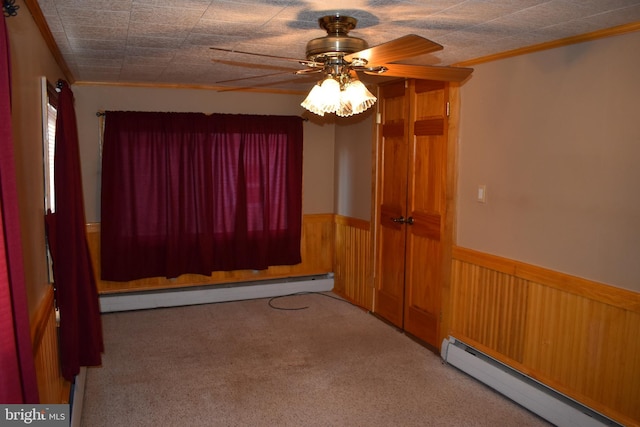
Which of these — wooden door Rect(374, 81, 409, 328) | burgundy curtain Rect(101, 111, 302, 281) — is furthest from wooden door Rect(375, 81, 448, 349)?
burgundy curtain Rect(101, 111, 302, 281)

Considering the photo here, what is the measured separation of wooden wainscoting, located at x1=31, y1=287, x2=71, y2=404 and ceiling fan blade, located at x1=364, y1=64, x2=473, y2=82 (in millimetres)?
1754

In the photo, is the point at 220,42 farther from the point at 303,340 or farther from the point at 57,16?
the point at 303,340

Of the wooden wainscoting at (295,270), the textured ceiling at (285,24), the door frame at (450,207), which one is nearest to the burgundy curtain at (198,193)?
the wooden wainscoting at (295,270)

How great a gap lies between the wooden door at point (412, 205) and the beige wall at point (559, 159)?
301 mm

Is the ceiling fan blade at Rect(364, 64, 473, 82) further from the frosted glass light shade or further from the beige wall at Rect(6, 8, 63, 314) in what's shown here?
the beige wall at Rect(6, 8, 63, 314)

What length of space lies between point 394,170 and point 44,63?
277cm

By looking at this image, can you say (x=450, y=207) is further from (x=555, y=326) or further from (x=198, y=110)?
(x=198, y=110)

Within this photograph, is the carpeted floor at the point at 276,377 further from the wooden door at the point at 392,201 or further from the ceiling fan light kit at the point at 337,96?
the ceiling fan light kit at the point at 337,96

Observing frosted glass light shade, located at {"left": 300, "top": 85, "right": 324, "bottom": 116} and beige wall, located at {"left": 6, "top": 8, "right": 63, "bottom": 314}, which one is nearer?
beige wall, located at {"left": 6, "top": 8, "right": 63, "bottom": 314}

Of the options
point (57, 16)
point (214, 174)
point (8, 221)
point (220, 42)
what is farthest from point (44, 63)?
point (214, 174)

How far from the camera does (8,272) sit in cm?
131

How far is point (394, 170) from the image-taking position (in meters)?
4.45

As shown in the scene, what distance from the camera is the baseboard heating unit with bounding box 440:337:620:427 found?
2.76 meters

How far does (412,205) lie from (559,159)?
1447 mm
